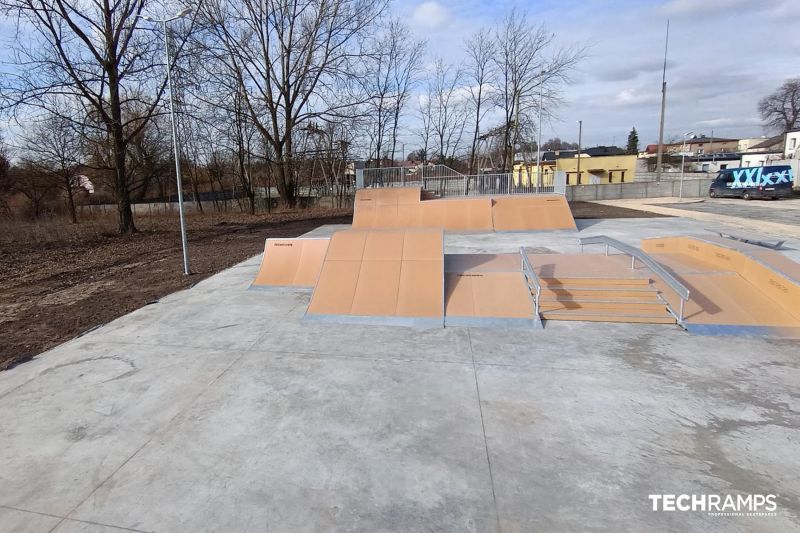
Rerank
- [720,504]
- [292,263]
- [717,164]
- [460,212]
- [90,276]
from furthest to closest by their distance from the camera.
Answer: [717,164]
[460,212]
[90,276]
[292,263]
[720,504]

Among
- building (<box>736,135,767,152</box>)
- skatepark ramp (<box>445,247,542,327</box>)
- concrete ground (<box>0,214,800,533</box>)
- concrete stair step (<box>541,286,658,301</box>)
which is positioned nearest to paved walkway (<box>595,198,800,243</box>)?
concrete stair step (<box>541,286,658,301</box>)

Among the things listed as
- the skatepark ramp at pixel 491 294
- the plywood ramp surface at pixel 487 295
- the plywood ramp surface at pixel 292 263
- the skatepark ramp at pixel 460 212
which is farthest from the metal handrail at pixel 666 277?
the skatepark ramp at pixel 460 212

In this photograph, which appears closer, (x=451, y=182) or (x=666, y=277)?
(x=666, y=277)

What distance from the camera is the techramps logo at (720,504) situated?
105 inches

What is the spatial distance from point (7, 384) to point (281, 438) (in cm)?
373

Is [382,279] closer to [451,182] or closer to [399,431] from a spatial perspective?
[399,431]

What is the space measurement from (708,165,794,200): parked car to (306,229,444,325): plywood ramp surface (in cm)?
3171

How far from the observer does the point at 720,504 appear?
274 centimetres

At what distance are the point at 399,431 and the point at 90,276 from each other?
10530mm

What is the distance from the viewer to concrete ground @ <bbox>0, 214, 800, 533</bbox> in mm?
2740

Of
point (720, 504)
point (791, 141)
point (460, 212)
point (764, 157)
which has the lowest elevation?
point (720, 504)

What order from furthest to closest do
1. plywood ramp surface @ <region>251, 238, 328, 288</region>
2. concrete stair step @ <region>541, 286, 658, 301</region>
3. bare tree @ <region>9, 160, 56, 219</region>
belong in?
1. bare tree @ <region>9, 160, 56, 219</region>
2. plywood ramp surface @ <region>251, 238, 328, 288</region>
3. concrete stair step @ <region>541, 286, 658, 301</region>

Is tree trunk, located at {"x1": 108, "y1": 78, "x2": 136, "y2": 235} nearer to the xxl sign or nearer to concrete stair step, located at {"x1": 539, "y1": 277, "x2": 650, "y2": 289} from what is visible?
concrete stair step, located at {"x1": 539, "y1": 277, "x2": 650, "y2": 289}

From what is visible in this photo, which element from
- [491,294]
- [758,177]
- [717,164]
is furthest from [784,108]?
[491,294]
